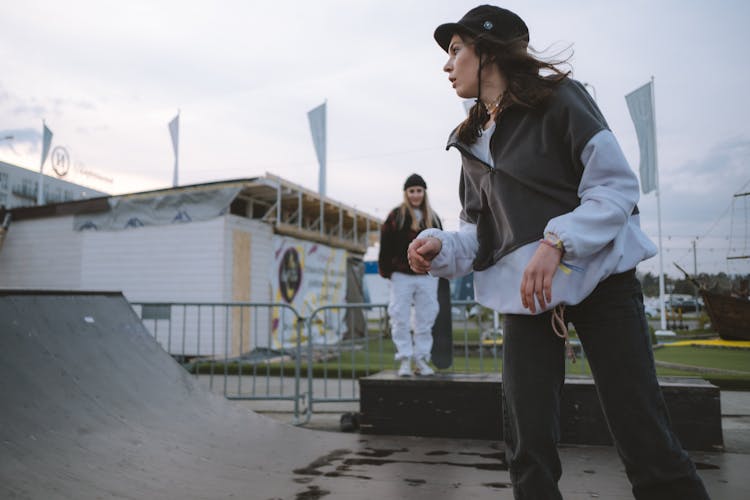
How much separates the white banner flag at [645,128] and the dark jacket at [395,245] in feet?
44.5

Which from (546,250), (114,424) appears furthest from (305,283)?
(546,250)

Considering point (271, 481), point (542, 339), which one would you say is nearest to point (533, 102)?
point (542, 339)

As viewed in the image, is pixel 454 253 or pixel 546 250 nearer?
pixel 546 250

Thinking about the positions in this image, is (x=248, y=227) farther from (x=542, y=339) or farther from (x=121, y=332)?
(x=542, y=339)

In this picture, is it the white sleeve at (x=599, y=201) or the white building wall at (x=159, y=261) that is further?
the white building wall at (x=159, y=261)

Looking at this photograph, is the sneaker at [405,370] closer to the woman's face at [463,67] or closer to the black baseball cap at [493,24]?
the woman's face at [463,67]

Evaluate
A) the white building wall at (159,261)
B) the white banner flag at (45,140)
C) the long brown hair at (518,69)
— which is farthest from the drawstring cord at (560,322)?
the white banner flag at (45,140)

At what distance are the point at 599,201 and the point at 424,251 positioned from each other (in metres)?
0.53

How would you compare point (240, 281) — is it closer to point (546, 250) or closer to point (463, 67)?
point (463, 67)

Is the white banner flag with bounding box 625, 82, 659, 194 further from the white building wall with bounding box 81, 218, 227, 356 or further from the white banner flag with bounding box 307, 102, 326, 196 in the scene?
the white building wall with bounding box 81, 218, 227, 356

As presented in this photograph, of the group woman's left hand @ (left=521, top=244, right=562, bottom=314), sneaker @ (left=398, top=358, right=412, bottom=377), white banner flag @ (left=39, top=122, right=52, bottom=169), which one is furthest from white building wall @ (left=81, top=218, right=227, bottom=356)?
woman's left hand @ (left=521, top=244, right=562, bottom=314)

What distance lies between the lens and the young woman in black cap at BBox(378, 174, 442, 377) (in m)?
5.36

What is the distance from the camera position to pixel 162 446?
3170 millimetres

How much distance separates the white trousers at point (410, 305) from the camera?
17.5 feet
